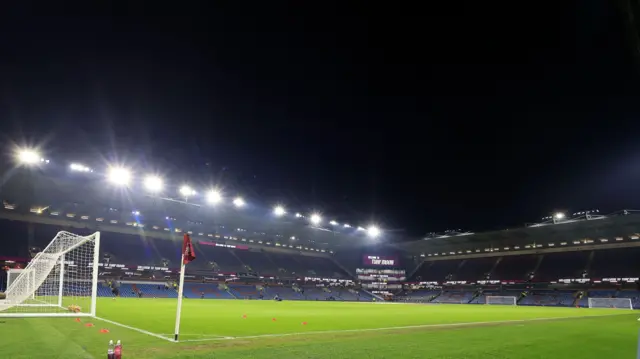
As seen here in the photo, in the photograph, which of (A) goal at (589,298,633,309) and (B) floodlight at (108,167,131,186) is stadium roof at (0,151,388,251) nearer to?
(B) floodlight at (108,167,131,186)

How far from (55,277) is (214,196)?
40338 millimetres

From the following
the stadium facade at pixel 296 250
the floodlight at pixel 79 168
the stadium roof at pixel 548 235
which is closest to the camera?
the floodlight at pixel 79 168

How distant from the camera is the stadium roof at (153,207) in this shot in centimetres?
4981

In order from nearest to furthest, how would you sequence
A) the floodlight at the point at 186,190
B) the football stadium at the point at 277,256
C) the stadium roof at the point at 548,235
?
the football stadium at the point at 277,256
the floodlight at the point at 186,190
the stadium roof at the point at 548,235

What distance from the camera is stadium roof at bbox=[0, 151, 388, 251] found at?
49812mm

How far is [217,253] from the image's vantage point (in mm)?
72562

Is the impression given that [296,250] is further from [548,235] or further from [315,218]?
[548,235]

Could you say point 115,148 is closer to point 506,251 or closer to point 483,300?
point 483,300

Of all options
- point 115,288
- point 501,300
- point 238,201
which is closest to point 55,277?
point 115,288

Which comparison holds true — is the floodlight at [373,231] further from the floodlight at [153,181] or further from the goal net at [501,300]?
the floodlight at [153,181]

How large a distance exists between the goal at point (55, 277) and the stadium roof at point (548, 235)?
66372 millimetres

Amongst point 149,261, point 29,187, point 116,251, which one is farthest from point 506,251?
point 29,187

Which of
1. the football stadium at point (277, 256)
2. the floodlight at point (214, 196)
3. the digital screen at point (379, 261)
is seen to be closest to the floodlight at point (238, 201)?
the football stadium at point (277, 256)

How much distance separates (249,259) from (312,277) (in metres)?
13.7
